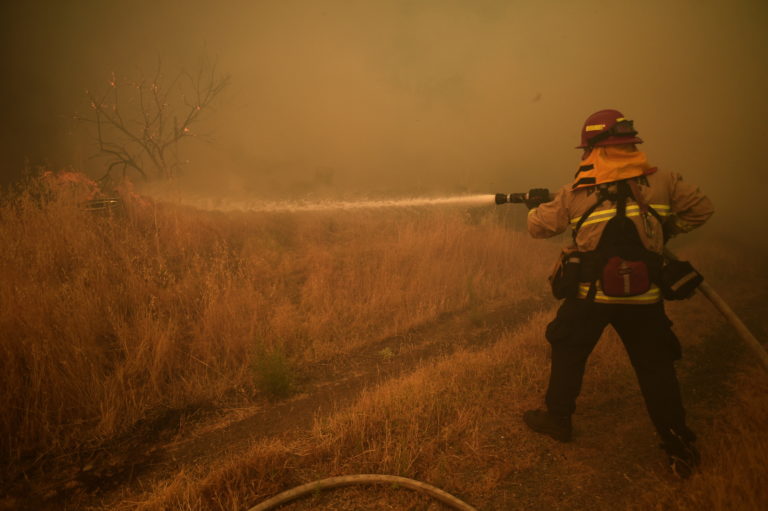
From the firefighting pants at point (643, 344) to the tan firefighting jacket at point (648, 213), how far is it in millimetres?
85

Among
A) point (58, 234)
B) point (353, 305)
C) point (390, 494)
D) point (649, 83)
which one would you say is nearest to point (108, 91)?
point (58, 234)

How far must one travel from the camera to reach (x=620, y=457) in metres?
2.40

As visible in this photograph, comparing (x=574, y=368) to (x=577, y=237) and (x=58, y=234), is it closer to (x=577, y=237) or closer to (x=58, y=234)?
(x=577, y=237)

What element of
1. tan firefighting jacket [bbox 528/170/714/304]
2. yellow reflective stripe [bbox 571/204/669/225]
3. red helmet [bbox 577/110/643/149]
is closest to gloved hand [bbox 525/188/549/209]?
tan firefighting jacket [bbox 528/170/714/304]

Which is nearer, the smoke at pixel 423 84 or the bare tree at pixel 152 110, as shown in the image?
the bare tree at pixel 152 110

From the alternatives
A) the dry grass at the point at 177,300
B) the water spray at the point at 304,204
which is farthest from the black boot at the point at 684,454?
the water spray at the point at 304,204

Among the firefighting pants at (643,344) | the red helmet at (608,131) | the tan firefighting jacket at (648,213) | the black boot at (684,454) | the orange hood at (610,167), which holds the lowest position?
the black boot at (684,454)

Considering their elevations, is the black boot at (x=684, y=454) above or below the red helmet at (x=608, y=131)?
below

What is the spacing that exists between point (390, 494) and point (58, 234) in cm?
573

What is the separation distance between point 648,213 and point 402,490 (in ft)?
7.48

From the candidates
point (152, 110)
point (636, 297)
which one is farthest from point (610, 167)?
point (152, 110)

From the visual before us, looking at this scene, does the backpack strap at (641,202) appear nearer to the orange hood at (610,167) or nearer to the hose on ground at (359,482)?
the orange hood at (610,167)

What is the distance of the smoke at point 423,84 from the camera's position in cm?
1419

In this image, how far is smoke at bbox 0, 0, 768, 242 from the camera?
46.5 feet
